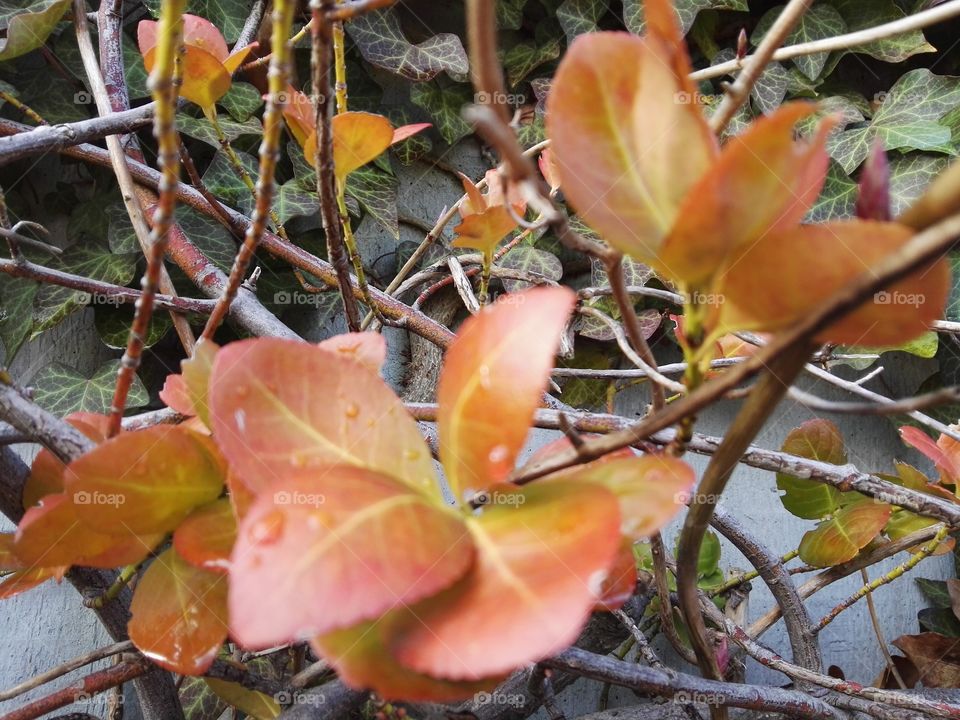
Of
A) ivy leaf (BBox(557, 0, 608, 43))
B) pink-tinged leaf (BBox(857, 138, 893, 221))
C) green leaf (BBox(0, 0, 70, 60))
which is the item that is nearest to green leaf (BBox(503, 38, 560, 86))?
ivy leaf (BBox(557, 0, 608, 43))

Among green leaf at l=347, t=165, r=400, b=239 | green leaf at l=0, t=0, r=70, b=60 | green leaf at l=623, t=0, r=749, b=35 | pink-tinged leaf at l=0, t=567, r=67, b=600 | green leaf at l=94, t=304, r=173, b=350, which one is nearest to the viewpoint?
pink-tinged leaf at l=0, t=567, r=67, b=600

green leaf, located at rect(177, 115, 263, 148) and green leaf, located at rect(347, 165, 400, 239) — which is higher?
green leaf, located at rect(177, 115, 263, 148)

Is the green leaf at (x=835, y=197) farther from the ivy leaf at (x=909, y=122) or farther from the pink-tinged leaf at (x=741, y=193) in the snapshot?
the pink-tinged leaf at (x=741, y=193)

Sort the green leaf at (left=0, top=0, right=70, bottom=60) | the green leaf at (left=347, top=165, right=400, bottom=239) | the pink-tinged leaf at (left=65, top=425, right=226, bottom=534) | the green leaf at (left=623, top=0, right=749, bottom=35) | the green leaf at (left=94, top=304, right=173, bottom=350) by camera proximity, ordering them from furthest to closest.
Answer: the green leaf at (left=623, top=0, right=749, bottom=35), the green leaf at (left=347, top=165, right=400, bottom=239), the green leaf at (left=94, top=304, right=173, bottom=350), the green leaf at (left=0, top=0, right=70, bottom=60), the pink-tinged leaf at (left=65, top=425, right=226, bottom=534)

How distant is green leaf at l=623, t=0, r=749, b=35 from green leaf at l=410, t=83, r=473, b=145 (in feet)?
1.01

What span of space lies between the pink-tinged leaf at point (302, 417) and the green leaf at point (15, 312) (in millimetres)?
811

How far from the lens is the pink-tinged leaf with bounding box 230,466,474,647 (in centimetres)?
20

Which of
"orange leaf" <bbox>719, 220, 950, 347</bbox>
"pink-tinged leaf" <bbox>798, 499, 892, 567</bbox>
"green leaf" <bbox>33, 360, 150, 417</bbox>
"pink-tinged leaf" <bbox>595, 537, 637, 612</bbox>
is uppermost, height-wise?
"orange leaf" <bbox>719, 220, 950, 347</bbox>


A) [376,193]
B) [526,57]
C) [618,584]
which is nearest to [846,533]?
[618,584]

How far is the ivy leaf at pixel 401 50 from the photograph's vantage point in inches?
41.0

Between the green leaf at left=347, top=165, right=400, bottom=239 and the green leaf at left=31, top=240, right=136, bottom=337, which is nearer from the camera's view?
the green leaf at left=31, top=240, right=136, bottom=337

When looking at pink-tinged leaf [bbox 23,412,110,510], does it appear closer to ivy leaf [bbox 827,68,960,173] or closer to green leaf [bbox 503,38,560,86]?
green leaf [bbox 503,38,560,86]

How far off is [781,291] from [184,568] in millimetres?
295

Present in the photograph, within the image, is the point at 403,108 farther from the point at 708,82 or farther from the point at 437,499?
the point at 437,499
